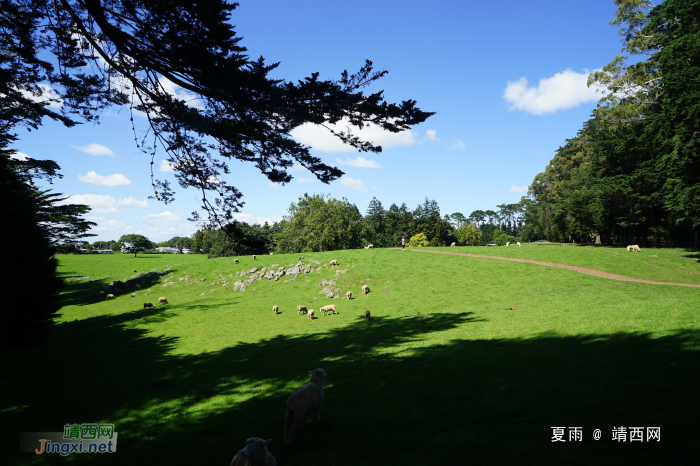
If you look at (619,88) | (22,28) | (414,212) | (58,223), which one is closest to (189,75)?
(22,28)

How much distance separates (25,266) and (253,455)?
1605 centimetres

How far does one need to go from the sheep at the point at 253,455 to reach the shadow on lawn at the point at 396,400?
139 cm

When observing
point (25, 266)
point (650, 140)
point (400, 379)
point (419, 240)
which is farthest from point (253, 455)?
point (419, 240)

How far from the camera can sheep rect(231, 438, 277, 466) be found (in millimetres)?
4672

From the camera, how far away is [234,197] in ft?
31.7

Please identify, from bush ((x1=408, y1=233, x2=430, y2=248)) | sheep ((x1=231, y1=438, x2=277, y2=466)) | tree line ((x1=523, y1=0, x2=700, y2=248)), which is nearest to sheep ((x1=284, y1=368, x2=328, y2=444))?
sheep ((x1=231, y1=438, x2=277, y2=466))

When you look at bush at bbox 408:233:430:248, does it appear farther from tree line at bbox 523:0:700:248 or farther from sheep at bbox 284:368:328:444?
sheep at bbox 284:368:328:444

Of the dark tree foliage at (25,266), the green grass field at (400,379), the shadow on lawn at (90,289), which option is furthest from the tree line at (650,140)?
the shadow on lawn at (90,289)

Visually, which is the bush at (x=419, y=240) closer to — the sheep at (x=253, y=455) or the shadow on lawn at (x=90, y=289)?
the shadow on lawn at (x=90, y=289)

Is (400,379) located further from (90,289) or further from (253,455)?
(90,289)

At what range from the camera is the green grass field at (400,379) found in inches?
240

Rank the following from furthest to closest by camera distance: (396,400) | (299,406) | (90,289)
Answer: (90,289)
(396,400)
(299,406)

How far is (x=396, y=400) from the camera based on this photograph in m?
8.27

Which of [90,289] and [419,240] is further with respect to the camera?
[419,240]
